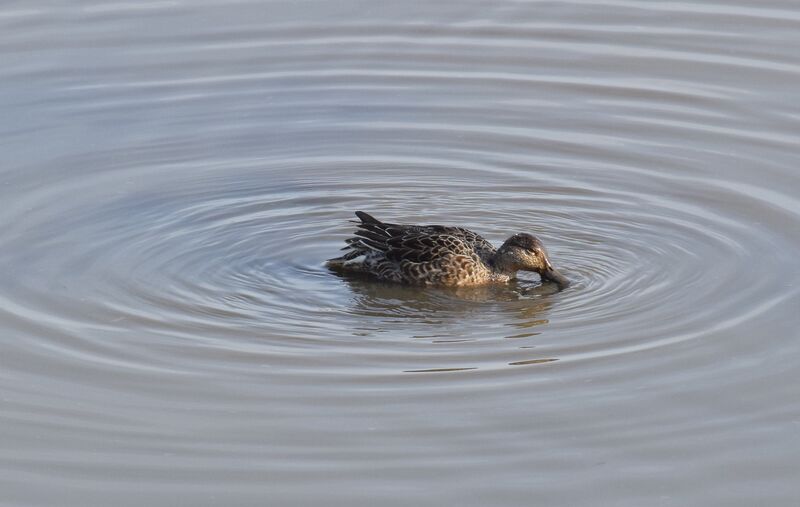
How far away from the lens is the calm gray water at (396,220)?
782 centimetres

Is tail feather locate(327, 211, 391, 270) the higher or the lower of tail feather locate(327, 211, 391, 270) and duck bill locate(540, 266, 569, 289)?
the higher

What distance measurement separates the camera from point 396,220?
12.1 m

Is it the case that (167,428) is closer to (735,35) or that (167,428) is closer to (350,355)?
(350,355)

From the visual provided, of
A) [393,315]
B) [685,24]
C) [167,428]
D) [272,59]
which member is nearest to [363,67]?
[272,59]

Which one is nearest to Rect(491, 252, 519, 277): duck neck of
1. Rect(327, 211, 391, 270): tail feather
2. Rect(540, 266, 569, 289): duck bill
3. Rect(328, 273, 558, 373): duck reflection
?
Rect(328, 273, 558, 373): duck reflection

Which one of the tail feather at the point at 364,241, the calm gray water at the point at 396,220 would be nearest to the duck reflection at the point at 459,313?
the calm gray water at the point at 396,220

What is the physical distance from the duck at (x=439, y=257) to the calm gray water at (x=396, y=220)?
0.13m

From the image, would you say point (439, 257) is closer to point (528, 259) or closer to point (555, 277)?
point (528, 259)

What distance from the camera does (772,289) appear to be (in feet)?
33.2

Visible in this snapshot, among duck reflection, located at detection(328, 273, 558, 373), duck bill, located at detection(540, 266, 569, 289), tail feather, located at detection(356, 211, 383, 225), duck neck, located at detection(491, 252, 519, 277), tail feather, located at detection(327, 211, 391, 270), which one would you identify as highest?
tail feather, located at detection(356, 211, 383, 225)

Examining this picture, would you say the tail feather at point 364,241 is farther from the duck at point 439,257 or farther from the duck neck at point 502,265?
the duck neck at point 502,265

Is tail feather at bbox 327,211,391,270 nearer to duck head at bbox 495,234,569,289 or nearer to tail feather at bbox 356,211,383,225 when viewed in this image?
tail feather at bbox 356,211,383,225

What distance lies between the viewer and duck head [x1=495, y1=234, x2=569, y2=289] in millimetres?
10695

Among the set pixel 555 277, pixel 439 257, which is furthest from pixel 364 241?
pixel 555 277
